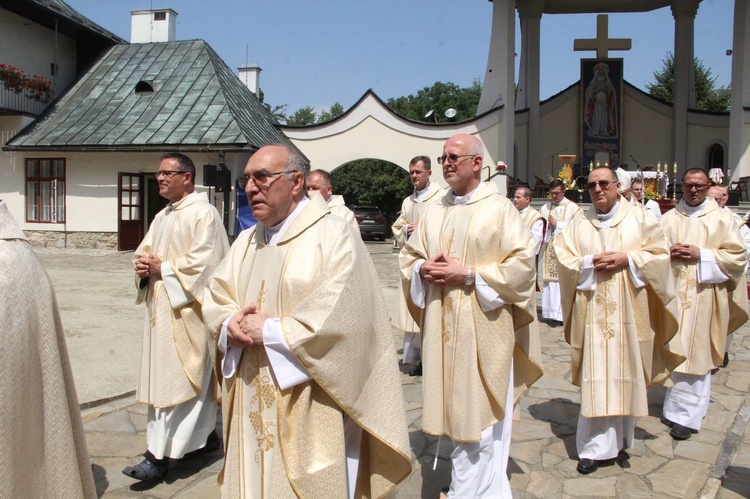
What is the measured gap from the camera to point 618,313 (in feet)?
15.2

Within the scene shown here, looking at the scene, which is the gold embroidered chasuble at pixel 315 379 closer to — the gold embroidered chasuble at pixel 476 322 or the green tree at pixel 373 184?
the gold embroidered chasuble at pixel 476 322

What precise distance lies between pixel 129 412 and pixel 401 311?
269cm

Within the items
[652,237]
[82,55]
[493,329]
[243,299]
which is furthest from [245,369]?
→ [82,55]

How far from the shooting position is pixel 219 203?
20.3 meters

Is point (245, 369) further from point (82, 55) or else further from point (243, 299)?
point (82, 55)

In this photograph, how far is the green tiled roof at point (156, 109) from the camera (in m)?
20.0

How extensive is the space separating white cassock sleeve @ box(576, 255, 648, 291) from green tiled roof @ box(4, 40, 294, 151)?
15.4 m

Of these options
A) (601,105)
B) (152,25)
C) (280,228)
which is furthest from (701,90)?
(280,228)

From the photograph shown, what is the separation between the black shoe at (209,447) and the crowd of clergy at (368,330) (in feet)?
0.05

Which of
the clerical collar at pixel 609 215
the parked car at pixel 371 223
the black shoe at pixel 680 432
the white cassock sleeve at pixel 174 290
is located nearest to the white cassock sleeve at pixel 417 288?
the white cassock sleeve at pixel 174 290

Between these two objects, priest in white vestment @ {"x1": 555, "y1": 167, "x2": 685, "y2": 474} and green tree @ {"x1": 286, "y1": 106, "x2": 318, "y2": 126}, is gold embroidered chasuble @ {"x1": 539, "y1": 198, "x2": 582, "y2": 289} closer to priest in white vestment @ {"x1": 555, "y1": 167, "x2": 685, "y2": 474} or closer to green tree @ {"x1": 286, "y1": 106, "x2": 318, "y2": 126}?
priest in white vestment @ {"x1": 555, "y1": 167, "x2": 685, "y2": 474}

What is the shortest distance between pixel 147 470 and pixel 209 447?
1.79 feet

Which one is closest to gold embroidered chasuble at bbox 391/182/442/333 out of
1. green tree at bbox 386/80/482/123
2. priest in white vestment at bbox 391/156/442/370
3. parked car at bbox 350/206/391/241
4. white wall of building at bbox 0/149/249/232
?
priest in white vestment at bbox 391/156/442/370

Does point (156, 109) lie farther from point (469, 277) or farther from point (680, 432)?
point (469, 277)
